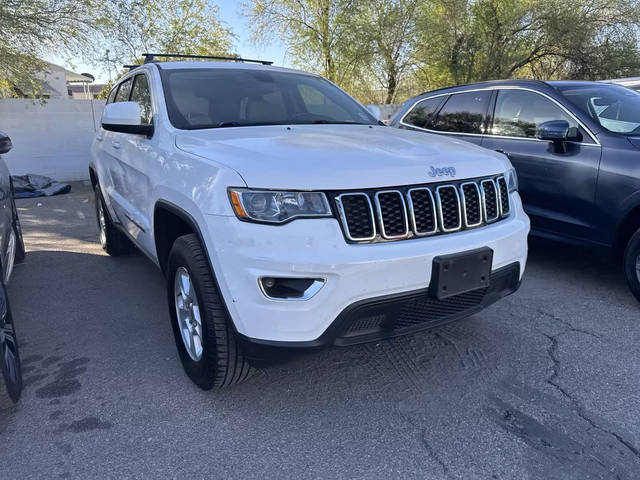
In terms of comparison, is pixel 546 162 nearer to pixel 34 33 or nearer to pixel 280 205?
pixel 280 205

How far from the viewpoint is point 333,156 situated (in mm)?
2385

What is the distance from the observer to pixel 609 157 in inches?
154

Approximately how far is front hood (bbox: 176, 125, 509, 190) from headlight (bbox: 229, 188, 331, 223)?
0.04 metres

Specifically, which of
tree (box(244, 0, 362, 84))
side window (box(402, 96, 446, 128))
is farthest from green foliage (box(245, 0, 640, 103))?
side window (box(402, 96, 446, 128))

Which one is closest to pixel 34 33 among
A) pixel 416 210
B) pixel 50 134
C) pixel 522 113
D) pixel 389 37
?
pixel 50 134

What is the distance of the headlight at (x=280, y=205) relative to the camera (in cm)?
219

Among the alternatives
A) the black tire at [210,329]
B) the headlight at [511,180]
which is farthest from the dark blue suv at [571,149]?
the black tire at [210,329]

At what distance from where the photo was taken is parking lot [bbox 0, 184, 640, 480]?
7.39 ft

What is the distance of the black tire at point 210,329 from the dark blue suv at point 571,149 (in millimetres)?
2972

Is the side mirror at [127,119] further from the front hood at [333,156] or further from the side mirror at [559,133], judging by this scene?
the side mirror at [559,133]

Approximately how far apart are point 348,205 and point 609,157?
8.83 ft

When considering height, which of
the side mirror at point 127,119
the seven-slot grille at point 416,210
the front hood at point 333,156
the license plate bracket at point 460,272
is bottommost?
the license plate bracket at point 460,272

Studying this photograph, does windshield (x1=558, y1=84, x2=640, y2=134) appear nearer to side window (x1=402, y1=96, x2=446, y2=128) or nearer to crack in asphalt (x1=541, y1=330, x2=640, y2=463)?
side window (x1=402, y1=96, x2=446, y2=128)

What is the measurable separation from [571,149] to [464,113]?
4.45 ft
